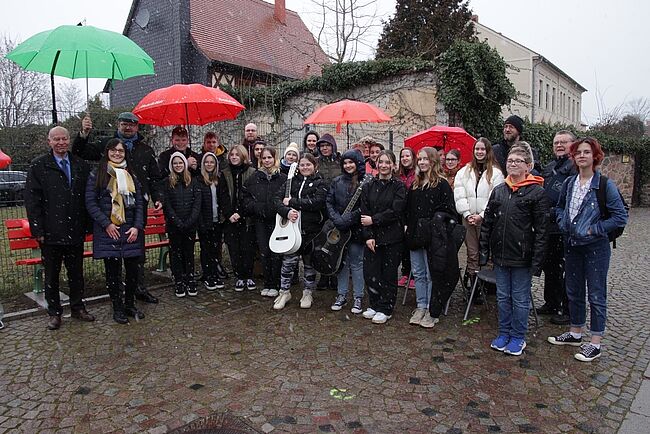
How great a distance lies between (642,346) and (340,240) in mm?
3234

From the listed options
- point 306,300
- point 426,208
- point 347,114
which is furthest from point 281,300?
point 347,114

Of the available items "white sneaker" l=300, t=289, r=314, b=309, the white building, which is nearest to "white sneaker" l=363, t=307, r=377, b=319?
"white sneaker" l=300, t=289, r=314, b=309

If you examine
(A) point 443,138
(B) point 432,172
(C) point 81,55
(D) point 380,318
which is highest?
(C) point 81,55

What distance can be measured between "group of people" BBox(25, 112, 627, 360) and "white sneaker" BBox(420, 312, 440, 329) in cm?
2

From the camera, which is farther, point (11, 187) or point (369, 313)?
point (11, 187)

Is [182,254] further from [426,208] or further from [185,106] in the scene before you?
[426,208]

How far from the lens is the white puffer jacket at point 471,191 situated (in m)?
5.36

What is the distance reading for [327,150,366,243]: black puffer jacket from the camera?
17.4 ft

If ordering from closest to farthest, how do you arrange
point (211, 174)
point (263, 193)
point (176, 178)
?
point (176, 178) → point (263, 193) → point (211, 174)

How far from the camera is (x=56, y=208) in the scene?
487 centimetres

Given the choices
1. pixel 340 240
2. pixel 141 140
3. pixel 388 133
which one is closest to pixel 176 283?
pixel 141 140

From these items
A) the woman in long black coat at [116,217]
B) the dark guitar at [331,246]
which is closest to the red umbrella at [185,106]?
the woman in long black coat at [116,217]

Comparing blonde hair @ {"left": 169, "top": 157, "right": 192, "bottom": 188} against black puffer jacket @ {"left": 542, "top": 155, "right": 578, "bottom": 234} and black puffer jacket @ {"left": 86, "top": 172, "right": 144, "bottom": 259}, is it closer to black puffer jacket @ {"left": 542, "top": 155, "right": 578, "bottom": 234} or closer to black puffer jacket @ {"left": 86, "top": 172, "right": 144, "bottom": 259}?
black puffer jacket @ {"left": 86, "top": 172, "right": 144, "bottom": 259}

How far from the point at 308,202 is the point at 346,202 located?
461 millimetres
